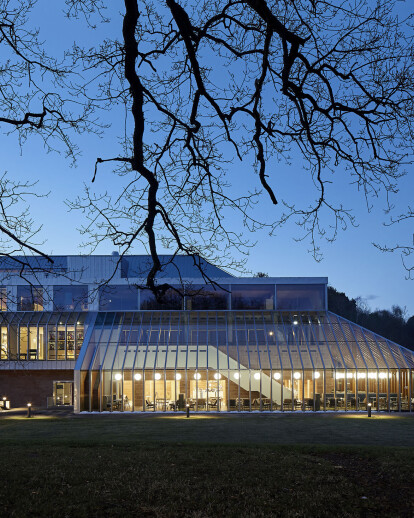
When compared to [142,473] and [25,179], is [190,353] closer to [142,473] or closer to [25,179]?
[142,473]

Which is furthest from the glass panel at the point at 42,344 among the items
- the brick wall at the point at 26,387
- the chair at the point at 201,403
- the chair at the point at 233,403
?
the chair at the point at 233,403

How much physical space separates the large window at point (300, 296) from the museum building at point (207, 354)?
6 cm

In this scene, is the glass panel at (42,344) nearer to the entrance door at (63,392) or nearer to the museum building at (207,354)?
the museum building at (207,354)

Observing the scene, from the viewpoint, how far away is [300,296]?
109ft

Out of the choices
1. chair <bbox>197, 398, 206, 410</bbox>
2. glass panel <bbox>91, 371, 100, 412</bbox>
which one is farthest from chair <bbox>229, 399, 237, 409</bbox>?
glass panel <bbox>91, 371, 100, 412</bbox>

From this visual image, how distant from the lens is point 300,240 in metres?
6.83

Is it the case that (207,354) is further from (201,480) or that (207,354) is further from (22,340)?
(201,480)

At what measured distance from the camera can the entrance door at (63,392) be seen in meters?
30.6

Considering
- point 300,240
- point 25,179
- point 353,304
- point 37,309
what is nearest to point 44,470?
point 25,179

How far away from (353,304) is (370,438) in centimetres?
5800

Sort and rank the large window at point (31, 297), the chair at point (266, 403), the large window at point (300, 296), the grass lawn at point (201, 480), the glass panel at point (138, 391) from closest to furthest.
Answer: the grass lawn at point (201, 480), the large window at point (31, 297), the chair at point (266, 403), the glass panel at point (138, 391), the large window at point (300, 296)

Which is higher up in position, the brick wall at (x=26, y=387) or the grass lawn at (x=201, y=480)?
the grass lawn at (x=201, y=480)

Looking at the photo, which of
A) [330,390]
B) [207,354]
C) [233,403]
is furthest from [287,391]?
[207,354]

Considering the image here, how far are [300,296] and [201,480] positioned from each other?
1010 inches
